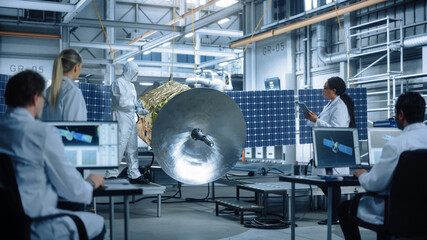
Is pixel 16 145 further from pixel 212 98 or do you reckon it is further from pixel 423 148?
pixel 212 98

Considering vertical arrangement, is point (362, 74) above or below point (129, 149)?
above

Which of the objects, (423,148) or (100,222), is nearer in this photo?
(100,222)

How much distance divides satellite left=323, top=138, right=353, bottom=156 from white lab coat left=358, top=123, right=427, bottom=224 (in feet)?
2.89

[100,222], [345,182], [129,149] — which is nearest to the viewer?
[100,222]

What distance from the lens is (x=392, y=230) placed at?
272 centimetres

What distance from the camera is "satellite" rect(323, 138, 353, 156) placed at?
3853 millimetres

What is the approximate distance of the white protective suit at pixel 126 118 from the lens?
6.35 metres

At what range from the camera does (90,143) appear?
3029mm

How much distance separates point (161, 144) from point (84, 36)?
627 inches

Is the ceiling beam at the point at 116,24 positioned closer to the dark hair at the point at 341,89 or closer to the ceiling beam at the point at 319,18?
the ceiling beam at the point at 319,18

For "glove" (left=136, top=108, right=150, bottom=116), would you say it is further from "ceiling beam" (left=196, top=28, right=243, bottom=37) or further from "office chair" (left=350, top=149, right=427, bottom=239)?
"ceiling beam" (left=196, top=28, right=243, bottom=37)

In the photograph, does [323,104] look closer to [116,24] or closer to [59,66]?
[59,66]

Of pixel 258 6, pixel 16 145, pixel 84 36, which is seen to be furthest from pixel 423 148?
pixel 84 36

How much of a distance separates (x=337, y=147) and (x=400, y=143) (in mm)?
1095
